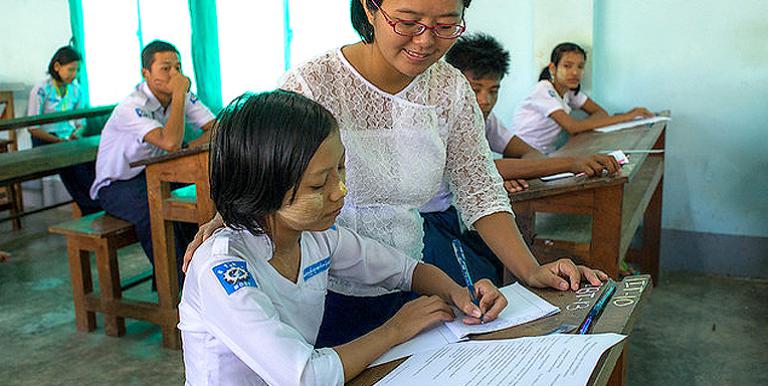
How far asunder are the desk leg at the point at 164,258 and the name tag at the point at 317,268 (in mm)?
1959

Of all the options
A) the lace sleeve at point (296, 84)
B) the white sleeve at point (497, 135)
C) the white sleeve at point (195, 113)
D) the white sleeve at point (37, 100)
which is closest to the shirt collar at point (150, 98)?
the white sleeve at point (195, 113)

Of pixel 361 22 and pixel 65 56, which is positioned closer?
pixel 361 22

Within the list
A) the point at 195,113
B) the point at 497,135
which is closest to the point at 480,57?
the point at 497,135

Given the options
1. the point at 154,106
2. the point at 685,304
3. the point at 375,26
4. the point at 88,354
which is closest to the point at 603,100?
the point at 685,304

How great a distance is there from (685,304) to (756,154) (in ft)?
2.87

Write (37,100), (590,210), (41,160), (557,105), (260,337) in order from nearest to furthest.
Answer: (260,337), (590,210), (557,105), (41,160), (37,100)

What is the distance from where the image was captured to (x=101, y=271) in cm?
334

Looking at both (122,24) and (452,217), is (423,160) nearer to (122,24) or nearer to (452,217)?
(452,217)

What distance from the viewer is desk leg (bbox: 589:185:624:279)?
2.36m

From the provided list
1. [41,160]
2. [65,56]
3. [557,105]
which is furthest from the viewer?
[65,56]

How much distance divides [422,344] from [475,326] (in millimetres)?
107

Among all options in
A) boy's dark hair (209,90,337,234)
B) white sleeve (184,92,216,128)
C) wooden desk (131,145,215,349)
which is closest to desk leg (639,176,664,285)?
wooden desk (131,145,215,349)

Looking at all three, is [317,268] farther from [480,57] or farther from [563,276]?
[480,57]

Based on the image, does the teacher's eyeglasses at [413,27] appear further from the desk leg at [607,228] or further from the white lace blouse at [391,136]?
the desk leg at [607,228]
